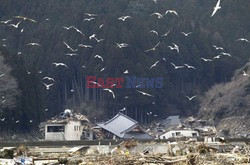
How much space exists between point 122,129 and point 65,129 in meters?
6.81

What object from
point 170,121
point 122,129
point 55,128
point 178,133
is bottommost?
point 178,133

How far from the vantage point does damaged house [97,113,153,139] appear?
211 feet

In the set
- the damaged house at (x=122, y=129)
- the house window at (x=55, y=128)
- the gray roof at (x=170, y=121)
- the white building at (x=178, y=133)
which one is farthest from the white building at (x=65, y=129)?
the gray roof at (x=170, y=121)

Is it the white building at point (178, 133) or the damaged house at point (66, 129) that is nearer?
the damaged house at point (66, 129)

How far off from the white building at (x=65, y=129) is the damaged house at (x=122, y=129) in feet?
7.68

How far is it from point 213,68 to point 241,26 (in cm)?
1367

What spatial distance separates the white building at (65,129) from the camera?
5900 centimetres

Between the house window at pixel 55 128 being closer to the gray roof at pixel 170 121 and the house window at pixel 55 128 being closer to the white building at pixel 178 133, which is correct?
the white building at pixel 178 133

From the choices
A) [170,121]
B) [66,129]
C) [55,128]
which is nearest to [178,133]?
[66,129]

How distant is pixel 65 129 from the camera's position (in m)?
59.9

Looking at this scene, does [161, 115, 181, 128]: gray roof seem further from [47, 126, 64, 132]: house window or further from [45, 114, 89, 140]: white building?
[47, 126, 64, 132]: house window

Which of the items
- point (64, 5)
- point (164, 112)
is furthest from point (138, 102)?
point (64, 5)

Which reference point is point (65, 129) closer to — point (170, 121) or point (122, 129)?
point (122, 129)

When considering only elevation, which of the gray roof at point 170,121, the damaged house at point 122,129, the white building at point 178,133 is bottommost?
the white building at point 178,133
